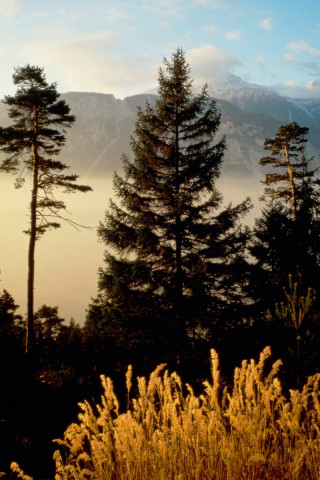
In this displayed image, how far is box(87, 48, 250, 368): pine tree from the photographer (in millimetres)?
13383

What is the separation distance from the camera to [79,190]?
48.9 ft

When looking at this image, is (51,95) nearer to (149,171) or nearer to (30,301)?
(149,171)

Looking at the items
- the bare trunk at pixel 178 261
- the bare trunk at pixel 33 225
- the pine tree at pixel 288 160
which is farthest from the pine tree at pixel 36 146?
the pine tree at pixel 288 160

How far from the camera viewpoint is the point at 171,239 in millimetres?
14281

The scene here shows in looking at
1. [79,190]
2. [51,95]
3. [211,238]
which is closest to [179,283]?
[211,238]

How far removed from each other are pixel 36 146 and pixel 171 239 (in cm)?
724

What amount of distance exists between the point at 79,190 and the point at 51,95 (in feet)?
13.8

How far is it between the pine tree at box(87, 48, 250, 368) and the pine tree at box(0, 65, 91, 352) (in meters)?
2.68

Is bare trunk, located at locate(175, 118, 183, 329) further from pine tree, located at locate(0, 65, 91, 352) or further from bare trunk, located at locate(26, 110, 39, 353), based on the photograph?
bare trunk, located at locate(26, 110, 39, 353)

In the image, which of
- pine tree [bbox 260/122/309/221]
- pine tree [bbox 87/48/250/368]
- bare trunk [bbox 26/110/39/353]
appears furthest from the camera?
pine tree [bbox 260/122/309/221]

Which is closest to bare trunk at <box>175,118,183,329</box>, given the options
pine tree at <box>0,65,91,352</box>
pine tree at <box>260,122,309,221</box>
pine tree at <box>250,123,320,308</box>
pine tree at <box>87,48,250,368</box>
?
pine tree at <box>87,48,250,368</box>

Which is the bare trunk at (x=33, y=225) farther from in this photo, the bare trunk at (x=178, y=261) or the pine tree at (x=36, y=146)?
the bare trunk at (x=178, y=261)

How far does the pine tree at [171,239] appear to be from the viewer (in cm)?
1338

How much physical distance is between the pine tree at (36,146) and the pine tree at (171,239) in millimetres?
2679
